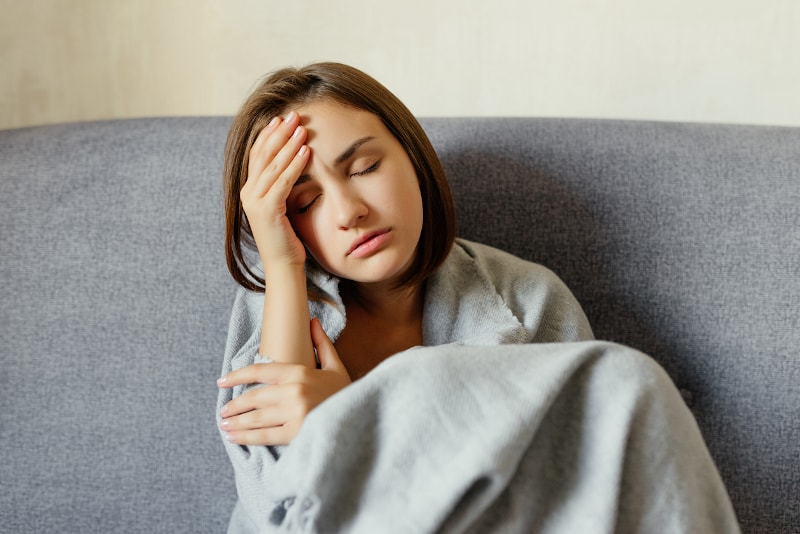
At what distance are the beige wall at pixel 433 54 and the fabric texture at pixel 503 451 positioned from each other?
0.81 meters

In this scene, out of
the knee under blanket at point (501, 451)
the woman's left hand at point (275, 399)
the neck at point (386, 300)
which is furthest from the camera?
the neck at point (386, 300)

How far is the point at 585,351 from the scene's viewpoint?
78cm

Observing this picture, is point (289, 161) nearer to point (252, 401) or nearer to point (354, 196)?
point (354, 196)

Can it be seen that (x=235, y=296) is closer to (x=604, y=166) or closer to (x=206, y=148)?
(x=206, y=148)

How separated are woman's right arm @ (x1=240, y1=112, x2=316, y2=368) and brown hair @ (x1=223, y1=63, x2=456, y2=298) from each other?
0.04 metres

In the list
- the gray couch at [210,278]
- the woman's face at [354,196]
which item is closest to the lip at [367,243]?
the woman's face at [354,196]

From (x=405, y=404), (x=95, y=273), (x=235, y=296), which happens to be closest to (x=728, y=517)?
(x=405, y=404)

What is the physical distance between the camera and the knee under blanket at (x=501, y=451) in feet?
2.41

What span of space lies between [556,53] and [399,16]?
311 mm

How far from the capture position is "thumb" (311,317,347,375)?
1.06m

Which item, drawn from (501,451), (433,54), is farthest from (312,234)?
(433,54)

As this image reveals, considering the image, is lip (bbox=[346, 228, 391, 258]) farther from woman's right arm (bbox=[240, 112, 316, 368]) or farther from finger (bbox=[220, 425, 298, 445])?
finger (bbox=[220, 425, 298, 445])

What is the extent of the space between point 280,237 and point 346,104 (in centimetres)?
20

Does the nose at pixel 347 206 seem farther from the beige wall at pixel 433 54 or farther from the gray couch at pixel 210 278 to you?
the beige wall at pixel 433 54
